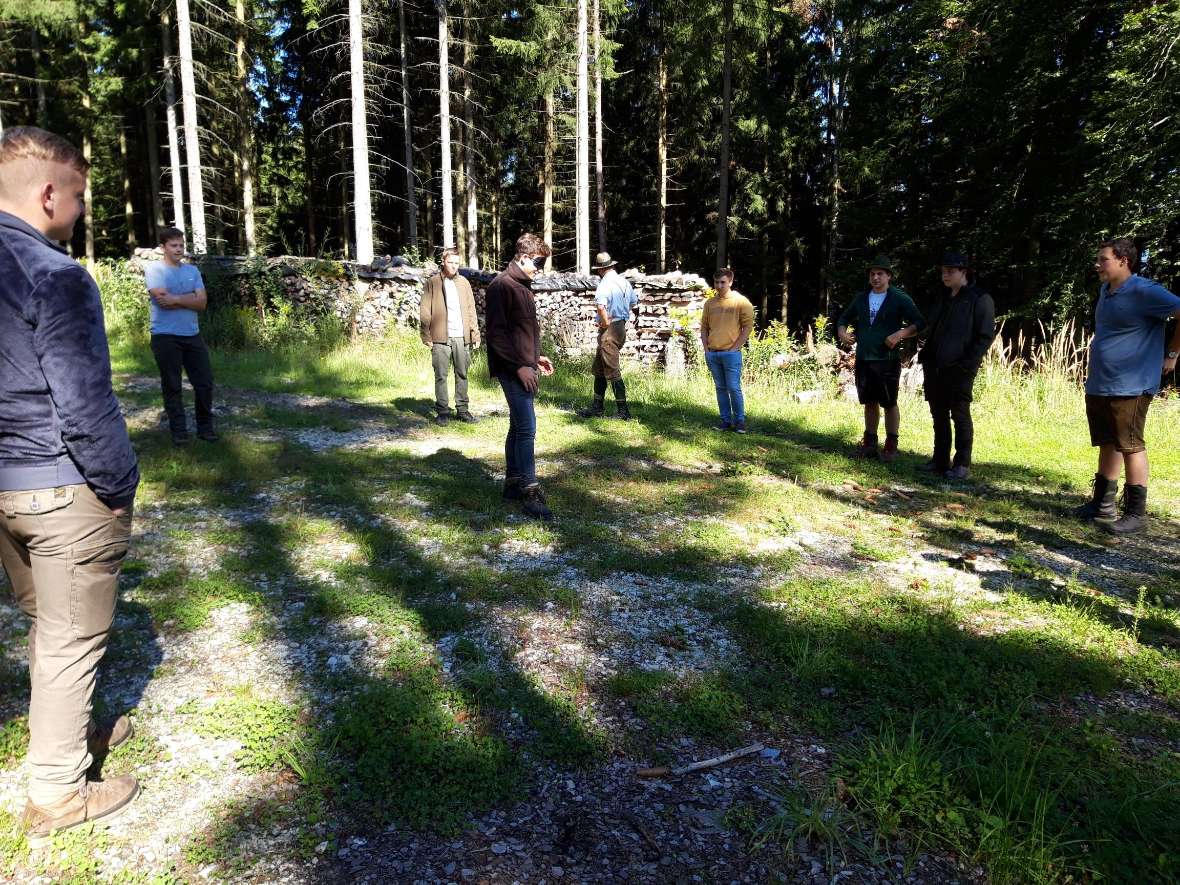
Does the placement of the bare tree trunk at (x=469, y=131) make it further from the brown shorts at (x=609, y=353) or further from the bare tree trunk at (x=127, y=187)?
the brown shorts at (x=609, y=353)

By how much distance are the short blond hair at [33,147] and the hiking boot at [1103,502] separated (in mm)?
6568

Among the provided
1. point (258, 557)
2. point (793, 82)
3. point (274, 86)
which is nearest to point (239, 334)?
point (258, 557)

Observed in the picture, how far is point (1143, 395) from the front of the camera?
496cm

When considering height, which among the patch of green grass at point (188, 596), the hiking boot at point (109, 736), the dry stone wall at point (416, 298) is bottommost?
the hiking boot at point (109, 736)

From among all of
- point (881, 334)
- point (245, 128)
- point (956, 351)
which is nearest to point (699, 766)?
point (956, 351)

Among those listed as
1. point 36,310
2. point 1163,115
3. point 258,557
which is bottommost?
point 258,557

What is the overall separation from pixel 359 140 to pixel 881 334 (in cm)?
1380

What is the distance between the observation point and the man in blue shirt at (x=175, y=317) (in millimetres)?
6146

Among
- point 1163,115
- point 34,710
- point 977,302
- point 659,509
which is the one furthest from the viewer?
point 1163,115

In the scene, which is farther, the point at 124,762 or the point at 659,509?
the point at 659,509

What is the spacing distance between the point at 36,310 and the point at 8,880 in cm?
171

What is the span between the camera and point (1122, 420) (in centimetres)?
500

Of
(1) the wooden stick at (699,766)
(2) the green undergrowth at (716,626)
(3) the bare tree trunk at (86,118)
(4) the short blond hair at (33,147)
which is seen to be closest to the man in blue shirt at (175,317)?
(2) the green undergrowth at (716,626)

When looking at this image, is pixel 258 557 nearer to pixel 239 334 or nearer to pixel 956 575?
pixel 956 575
